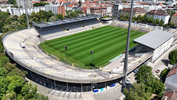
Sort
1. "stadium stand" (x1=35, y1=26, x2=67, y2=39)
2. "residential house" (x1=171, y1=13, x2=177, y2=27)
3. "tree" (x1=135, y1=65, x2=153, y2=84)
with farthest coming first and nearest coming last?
"residential house" (x1=171, y1=13, x2=177, y2=27)
"stadium stand" (x1=35, y1=26, x2=67, y2=39)
"tree" (x1=135, y1=65, x2=153, y2=84)

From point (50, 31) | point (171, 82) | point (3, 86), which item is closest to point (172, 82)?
point (171, 82)

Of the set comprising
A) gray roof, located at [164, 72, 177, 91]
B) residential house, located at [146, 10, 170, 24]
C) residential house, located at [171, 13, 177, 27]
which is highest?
residential house, located at [146, 10, 170, 24]

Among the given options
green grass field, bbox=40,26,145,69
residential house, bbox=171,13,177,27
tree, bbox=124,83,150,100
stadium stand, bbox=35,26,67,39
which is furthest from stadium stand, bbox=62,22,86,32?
residential house, bbox=171,13,177,27

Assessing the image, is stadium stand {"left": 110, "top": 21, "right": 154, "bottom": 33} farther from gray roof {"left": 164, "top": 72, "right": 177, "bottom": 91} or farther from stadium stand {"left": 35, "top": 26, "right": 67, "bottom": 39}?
gray roof {"left": 164, "top": 72, "right": 177, "bottom": 91}

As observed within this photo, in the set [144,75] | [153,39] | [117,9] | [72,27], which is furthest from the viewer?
[117,9]

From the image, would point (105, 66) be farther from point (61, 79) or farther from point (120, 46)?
point (120, 46)

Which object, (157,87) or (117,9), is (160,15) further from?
(157,87)

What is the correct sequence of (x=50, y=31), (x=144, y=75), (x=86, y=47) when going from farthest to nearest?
1. (x=50, y=31)
2. (x=86, y=47)
3. (x=144, y=75)

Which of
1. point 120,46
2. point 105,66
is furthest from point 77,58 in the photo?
point 120,46

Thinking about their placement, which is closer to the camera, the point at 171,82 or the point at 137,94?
the point at 137,94
